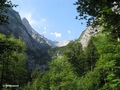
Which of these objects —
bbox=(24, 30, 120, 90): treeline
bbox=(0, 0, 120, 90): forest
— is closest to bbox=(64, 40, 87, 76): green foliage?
bbox=(24, 30, 120, 90): treeline

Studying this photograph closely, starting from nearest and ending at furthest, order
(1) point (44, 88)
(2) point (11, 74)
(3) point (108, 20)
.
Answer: (3) point (108, 20)
(2) point (11, 74)
(1) point (44, 88)

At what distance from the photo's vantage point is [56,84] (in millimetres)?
39156

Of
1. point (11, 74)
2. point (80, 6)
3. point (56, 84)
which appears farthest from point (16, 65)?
point (80, 6)

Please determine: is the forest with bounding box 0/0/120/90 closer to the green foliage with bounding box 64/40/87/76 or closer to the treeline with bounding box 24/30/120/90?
the treeline with bounding box 24/30/120/90

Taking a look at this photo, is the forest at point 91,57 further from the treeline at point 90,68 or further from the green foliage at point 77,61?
the green foliage at point 77,61

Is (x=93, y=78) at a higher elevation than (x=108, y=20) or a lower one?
lower

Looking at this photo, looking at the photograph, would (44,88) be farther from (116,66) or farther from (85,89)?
(116,66)

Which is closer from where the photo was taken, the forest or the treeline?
the forest

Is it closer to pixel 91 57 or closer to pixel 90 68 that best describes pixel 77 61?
pixel 90 68

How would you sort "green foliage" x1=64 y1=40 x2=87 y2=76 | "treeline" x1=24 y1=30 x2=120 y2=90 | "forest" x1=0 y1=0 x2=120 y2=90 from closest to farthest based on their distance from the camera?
1. "forest" x1=0 y1=0 x2=120 y2=90
2. "treeline" x1=24 y1=30 x2=120 y2=90
3. "green foliage" x1=64 y1=40 x2=87 y2=76

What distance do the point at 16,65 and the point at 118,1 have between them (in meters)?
23.0

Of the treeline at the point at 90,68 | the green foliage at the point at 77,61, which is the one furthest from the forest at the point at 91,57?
the green foliage at the point at 77,61

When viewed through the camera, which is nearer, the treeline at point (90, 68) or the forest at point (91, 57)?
the forest at point (91, 57)

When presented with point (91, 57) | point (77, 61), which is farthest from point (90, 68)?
point (77, 61)
